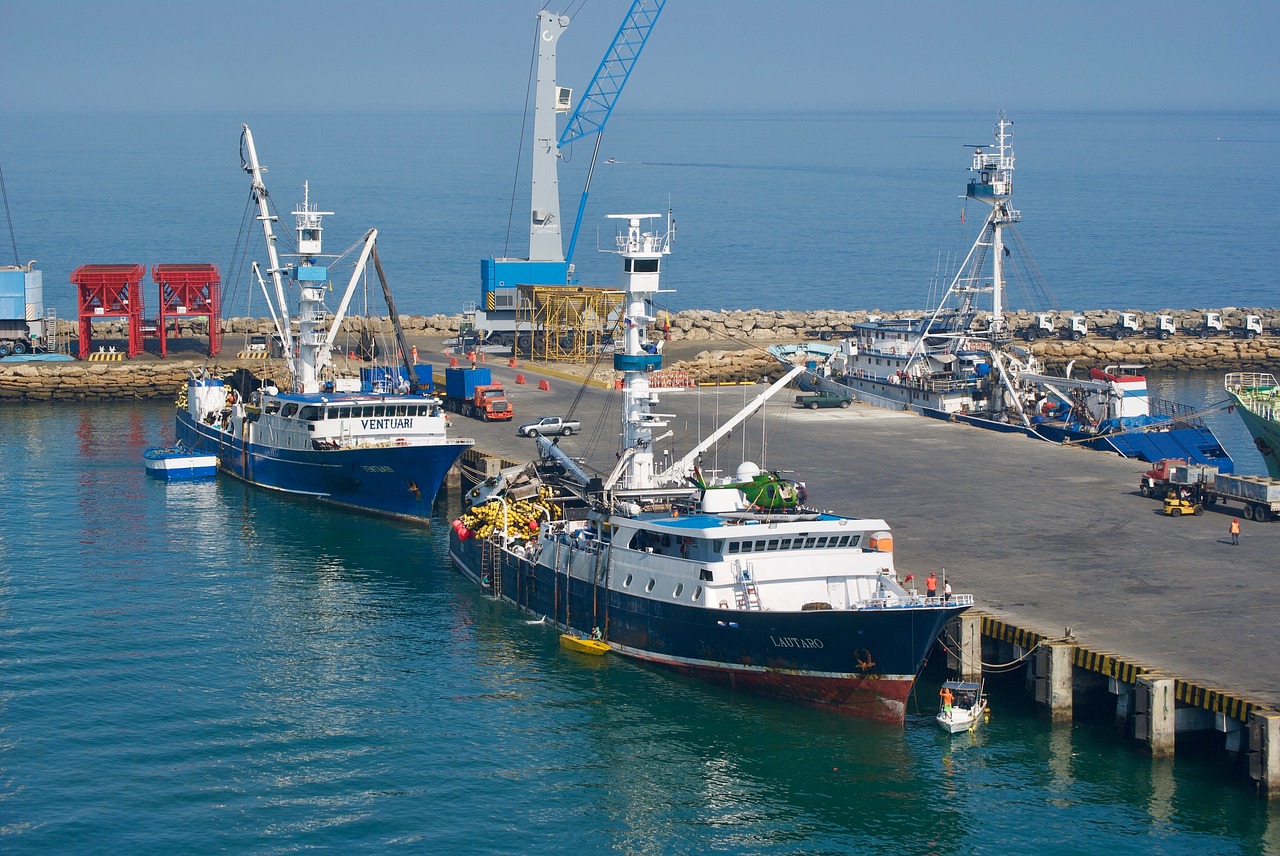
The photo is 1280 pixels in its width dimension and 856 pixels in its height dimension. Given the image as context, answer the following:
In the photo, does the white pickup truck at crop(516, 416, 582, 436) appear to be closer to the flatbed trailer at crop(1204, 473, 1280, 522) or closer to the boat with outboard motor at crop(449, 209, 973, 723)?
the boat with outboard motor at crop(449, 209, 973, 723)

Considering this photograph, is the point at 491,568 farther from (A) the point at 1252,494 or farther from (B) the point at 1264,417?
(B) the point at 1264,417

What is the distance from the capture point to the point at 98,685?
46.5 m

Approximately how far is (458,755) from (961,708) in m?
14.2

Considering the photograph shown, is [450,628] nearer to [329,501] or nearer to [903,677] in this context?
[903,677]

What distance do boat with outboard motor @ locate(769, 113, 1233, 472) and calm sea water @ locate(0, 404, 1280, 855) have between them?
3411 centimetres

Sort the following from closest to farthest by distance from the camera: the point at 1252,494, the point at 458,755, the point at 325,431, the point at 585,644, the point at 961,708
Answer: the point at 458,755 → the point at 961,708 → the point at 585,644 → the point at 1252,494 → the point at 325,431

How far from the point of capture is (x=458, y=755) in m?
41.8

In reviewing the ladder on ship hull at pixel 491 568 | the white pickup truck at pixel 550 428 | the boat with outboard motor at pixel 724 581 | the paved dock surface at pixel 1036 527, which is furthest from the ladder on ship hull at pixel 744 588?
the white pickup truck at pixel 550 428

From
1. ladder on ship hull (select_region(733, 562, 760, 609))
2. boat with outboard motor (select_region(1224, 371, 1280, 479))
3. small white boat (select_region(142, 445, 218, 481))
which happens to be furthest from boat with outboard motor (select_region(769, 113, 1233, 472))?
ladder on ship hull (select_region(733, 562, 760, 609))

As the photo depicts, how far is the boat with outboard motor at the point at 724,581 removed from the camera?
141 ft

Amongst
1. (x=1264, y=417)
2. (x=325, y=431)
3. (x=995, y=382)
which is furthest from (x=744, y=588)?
(x=995, y=382)

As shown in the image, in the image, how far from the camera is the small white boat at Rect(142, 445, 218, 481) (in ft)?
260

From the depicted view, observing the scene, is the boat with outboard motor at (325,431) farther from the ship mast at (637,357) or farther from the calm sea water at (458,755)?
the ship mast at (637,357)

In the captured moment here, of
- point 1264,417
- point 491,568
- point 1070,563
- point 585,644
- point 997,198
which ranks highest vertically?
point 997,198
